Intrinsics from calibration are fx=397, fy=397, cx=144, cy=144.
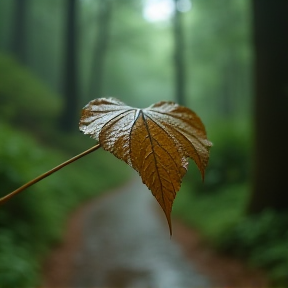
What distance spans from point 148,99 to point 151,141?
19642 mm

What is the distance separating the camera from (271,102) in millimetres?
4051

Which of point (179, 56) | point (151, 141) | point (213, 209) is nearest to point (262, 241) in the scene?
point (213, 209)

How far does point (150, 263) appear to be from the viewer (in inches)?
159

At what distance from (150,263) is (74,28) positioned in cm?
749

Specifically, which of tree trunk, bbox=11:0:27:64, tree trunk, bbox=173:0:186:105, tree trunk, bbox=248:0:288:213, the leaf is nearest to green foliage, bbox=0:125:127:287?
tree trunk, bbox=248:0:288:213

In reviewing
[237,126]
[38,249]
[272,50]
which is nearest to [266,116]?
[272,50]

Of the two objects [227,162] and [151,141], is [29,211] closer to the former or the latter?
[227,162]

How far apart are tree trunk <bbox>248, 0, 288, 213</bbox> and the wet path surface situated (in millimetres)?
1215

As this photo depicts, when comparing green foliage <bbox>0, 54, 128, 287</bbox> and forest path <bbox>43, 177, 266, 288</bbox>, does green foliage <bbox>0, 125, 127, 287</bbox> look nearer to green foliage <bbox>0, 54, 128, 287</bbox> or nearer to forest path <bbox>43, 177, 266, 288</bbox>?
green foliage <bbox>0, 54, 128, 287</bbox>

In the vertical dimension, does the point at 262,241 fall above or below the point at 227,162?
below

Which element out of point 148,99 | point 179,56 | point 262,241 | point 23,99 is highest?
point 148,99

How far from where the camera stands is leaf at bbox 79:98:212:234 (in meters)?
0.47

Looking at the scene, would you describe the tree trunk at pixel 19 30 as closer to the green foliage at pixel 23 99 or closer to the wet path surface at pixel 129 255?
the green foliage at pixel 23 99

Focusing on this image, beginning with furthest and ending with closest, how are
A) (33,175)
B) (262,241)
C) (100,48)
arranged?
(100,48), (33,175), (262,241)
